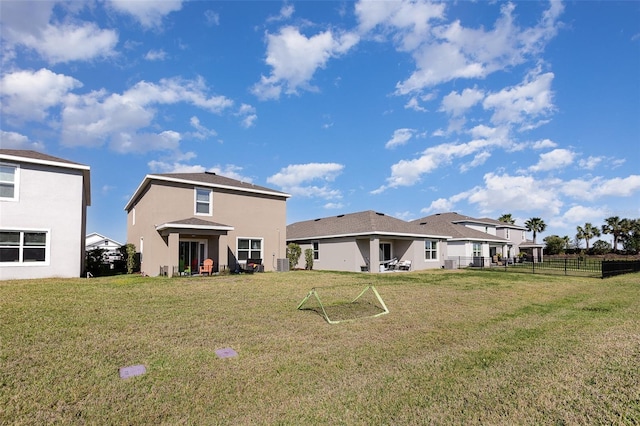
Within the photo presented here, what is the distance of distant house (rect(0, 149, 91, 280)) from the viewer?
15.1 metres

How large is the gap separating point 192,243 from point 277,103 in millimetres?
10349

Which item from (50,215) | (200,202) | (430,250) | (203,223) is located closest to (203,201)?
(200,202)

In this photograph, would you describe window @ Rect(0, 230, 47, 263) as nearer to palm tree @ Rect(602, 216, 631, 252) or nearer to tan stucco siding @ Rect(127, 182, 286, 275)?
tan stucco siding @ Rect(127, 182, 286, 275)

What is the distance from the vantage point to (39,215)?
619 inches

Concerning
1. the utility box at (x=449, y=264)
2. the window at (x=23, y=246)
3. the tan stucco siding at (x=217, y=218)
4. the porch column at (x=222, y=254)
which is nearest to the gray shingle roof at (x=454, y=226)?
the utility box at (x=449, y=264)

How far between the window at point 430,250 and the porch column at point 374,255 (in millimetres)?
6594

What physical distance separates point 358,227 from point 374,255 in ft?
8.85

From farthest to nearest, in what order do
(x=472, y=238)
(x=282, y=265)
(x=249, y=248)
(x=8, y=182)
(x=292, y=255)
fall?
(x=472, y=238), (x=292, y=255), (x=282, y=265), (x=249, y=248), (x=8, y=182)

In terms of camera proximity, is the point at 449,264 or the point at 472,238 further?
the point at 472,238

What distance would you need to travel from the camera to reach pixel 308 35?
16.2 meters

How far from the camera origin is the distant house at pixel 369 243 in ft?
82.6

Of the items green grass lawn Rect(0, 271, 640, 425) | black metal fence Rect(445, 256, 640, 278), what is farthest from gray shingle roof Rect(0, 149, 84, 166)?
black metal fence Rect(445, 256, 640, 278)

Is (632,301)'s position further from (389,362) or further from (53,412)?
(53,412)

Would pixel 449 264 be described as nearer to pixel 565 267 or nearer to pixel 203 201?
→ pixel 565 267
